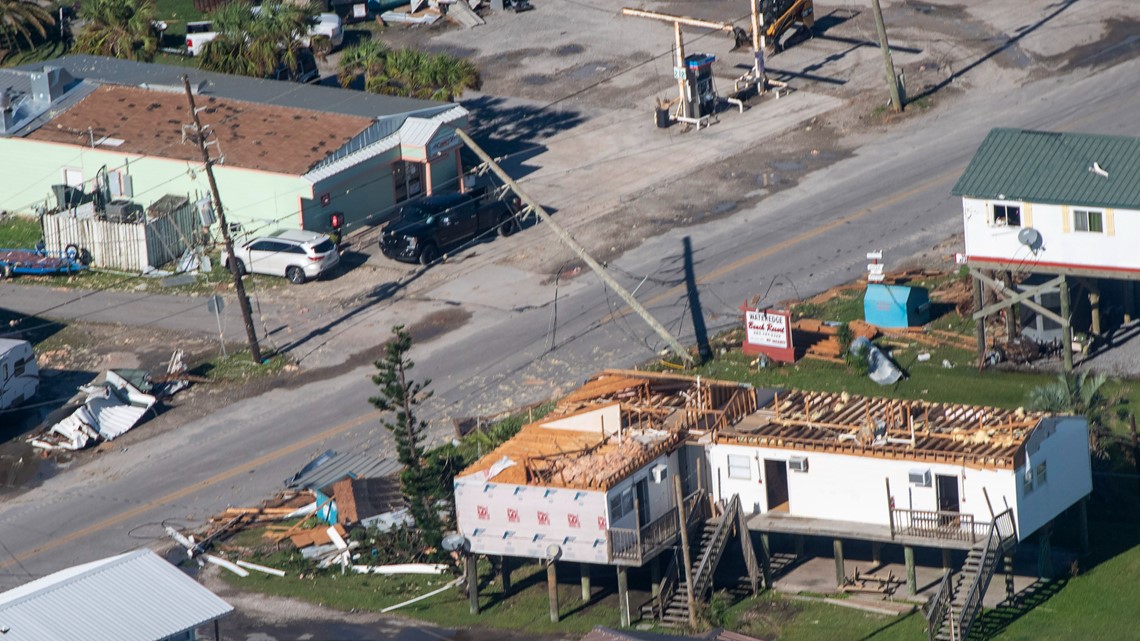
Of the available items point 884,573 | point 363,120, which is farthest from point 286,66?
point 884,573

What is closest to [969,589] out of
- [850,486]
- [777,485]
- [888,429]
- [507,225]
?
[850,486]

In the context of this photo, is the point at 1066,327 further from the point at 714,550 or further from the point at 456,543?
the point at 456,543

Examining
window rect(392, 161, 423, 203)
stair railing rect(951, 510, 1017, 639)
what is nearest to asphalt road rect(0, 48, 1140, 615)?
window rect(392, 161, 423, 203)

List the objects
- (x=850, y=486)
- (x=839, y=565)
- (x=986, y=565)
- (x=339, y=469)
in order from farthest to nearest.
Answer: (x=339, y=469), (x=839, y=565), (x=850, y=486), (x=986, y=565)

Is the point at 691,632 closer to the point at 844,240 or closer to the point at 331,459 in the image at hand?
the point at 331,459

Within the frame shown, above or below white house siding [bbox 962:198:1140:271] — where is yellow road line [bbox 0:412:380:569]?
below

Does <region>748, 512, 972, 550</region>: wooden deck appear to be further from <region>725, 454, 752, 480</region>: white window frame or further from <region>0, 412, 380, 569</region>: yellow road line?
<region>0, 412, 380, 569</region>: yellow road line
